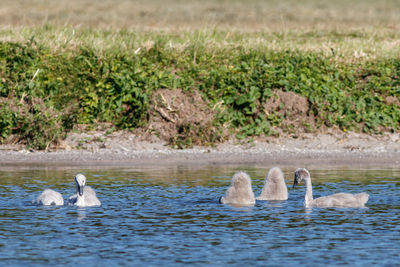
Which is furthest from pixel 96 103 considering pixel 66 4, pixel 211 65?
pixel 66 4

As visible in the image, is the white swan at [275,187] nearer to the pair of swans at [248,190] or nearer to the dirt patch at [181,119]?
the pair of swans at [248,190]

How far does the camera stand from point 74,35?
25.4 meters

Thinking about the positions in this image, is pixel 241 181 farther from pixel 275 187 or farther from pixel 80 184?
pixel 80 184

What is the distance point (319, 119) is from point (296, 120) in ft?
2.03

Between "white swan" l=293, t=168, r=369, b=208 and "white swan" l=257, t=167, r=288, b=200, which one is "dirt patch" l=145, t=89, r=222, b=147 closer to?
"white swan" l=257, t=167, r=288, b=200

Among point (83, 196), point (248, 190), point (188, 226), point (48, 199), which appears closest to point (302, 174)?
point (248, 190)

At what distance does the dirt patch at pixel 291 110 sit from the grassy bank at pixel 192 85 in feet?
0.09

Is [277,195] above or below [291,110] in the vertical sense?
below

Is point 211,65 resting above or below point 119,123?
above

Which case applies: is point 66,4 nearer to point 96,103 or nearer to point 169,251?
point 96,103

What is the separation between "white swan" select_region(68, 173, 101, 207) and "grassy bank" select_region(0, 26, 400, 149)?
23.6ft

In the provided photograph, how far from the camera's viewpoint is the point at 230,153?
64.8 feet

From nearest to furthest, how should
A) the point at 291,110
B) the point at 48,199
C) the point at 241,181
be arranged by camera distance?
the point at 48,199 < the point at 241,181 < the point at 291,110

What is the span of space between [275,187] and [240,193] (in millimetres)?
775
